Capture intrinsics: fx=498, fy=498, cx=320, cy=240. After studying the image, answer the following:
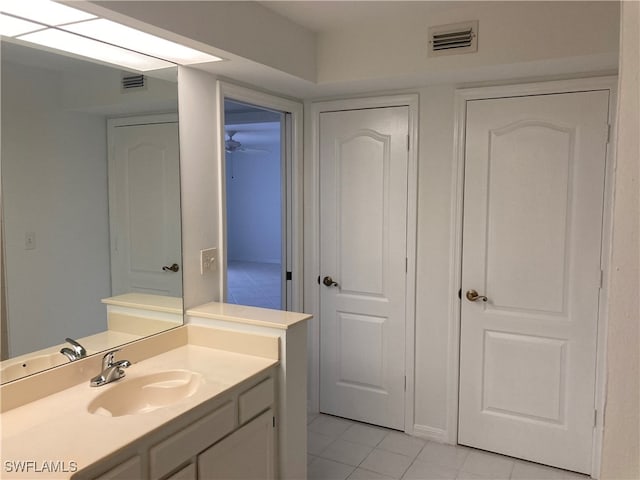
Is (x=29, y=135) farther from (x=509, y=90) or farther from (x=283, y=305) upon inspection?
(x=509, y=90)

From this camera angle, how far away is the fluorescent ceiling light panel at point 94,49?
185cm

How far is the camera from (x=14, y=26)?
1713 millimetres

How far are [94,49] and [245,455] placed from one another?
180cm

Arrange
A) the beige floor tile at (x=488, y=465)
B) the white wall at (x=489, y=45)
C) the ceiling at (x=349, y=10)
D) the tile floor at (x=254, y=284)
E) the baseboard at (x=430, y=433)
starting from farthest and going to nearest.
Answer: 1. the tile floor at (x=254, y=284)
2. the baseboard at (x=430, y=433)
3. the beige floor tile at (x=488, y=465)
4. the ceiling at (x=349, y=10)
5. the white wall at (x=489, y=45)

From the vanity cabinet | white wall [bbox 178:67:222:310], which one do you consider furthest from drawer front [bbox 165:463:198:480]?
white wall [bbox 178:67:222:310]

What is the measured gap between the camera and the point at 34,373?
181 cm

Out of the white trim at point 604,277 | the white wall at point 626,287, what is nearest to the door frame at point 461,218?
the white trim at point 604,277

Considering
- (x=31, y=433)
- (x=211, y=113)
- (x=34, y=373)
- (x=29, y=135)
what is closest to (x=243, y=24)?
(x=211, y=113)

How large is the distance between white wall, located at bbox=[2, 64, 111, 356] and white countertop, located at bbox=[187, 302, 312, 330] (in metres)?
0.49

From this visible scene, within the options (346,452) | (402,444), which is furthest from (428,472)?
(346,452)

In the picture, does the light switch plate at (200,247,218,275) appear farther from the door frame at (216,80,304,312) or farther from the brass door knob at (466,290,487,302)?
the brass door knob at (466,290,487,302)

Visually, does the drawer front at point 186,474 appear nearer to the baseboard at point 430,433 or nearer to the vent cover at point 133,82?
the vent cover at point 133,82

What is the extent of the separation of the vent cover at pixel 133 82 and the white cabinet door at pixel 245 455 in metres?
1.56

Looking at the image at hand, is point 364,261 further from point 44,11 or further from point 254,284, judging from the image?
point 254,284
